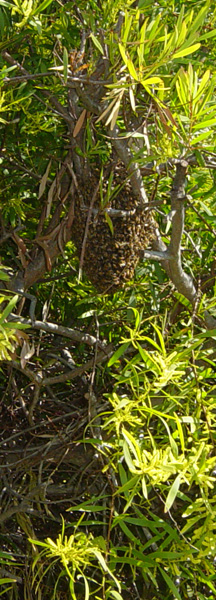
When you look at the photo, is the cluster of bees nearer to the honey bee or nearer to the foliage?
the foliage

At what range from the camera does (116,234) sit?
92 cm

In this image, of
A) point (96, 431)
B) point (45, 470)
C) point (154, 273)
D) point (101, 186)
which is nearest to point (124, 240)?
point (101, 186)

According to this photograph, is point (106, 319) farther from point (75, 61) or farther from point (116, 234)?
point (75, 61)

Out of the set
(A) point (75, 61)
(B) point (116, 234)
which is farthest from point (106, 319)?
(A) point (75, 61)

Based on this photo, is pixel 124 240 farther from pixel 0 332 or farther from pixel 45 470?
pixel 45 470

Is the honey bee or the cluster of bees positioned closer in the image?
the honey bee

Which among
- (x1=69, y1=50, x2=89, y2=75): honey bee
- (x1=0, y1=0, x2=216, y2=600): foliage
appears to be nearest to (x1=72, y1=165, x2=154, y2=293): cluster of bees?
(x1=0, y1=0, x2=216, y2=600): foliage

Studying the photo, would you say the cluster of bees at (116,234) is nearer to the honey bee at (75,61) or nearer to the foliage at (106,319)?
the foliage at (106,319)

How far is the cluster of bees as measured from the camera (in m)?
0.91

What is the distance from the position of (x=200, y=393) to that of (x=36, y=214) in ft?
1.42

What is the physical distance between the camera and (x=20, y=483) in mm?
1206

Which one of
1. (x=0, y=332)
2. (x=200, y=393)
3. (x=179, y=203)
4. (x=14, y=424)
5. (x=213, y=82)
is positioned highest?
(x=213, y=82)

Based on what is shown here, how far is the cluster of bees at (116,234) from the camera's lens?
0.91 metres

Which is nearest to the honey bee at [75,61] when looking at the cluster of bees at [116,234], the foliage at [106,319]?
the foliage at [106,319]
